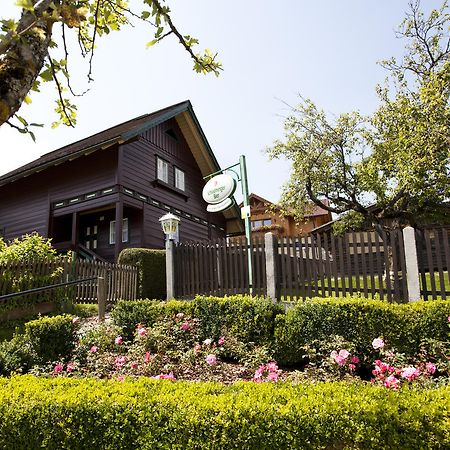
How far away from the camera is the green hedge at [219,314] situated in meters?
6.55

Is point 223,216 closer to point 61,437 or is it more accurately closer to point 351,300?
point 351,300

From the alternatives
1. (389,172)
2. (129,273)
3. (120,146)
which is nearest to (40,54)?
(129,273)

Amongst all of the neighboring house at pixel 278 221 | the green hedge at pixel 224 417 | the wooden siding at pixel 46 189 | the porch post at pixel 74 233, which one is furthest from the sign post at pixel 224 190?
the neighboring house at pixel 278 221

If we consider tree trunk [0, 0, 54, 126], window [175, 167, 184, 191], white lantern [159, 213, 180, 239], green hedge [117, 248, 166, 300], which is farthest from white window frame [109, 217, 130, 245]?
tree trunk [0, 0, 54, 126]

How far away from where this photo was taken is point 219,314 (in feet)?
22.9

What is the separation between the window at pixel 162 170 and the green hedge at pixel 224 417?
666 inches

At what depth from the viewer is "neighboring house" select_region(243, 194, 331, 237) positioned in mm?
41031

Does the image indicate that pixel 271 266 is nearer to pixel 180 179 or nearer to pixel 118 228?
pixel 118 228

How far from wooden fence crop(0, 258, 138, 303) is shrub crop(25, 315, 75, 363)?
4212mm

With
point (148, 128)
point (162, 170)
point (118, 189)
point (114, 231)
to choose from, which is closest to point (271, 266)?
point (118, 189)

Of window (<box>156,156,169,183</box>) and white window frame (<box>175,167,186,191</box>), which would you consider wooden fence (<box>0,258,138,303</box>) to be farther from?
white window frame (<box>175,167,186,191</box>)

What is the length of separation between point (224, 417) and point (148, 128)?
1609 cm

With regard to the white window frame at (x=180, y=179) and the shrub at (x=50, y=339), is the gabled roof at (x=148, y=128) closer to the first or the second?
the white window frame at (x=180, y=179)

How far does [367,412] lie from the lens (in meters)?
2.94
